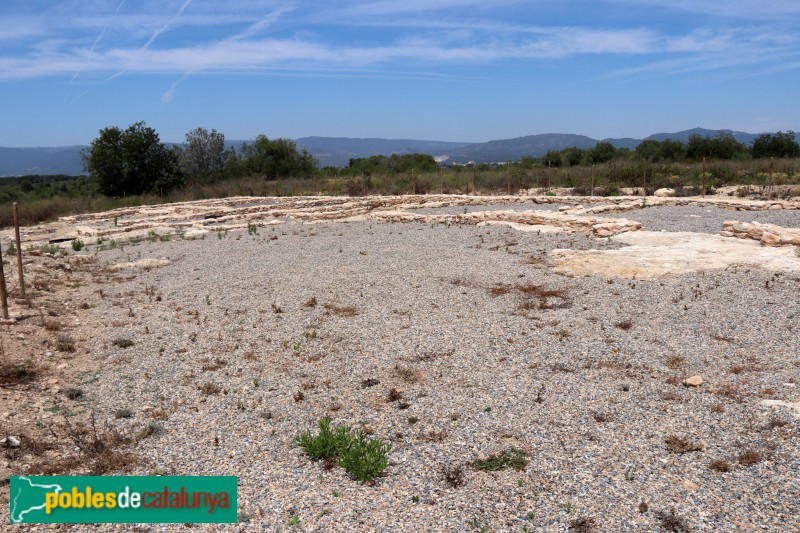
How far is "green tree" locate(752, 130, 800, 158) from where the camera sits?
43.3 metres

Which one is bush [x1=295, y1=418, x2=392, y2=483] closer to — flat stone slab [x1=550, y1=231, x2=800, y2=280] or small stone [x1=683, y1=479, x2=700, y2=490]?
small stone [x1=683, y1=479, x2=700, y2=490]

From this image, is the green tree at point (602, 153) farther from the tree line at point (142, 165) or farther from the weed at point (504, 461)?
the weed at point (504, 461)

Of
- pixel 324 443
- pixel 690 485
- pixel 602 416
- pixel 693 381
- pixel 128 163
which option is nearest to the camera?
pixel 690 485

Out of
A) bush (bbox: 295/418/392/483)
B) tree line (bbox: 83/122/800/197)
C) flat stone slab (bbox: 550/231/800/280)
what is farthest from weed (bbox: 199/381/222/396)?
tree line (bbox: 83/122/800/197)

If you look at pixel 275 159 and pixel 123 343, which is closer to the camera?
pixel 123 343

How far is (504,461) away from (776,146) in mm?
49519

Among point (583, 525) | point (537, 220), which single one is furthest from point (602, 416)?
point (537, 220)

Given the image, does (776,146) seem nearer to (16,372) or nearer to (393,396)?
(393,396)

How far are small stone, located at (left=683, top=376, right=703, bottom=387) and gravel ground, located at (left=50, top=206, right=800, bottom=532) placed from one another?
0.16 meters

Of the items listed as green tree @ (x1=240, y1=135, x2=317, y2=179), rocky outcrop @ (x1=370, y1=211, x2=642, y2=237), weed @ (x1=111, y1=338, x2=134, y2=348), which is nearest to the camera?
weed @ (x1=111, y1=338, x2=134, y2=348)

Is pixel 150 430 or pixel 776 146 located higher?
pixel 776 146

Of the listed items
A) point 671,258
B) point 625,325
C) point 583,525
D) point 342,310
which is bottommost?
point 583,525

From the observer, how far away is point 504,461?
5.25m

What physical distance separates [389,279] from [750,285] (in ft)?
24.0
